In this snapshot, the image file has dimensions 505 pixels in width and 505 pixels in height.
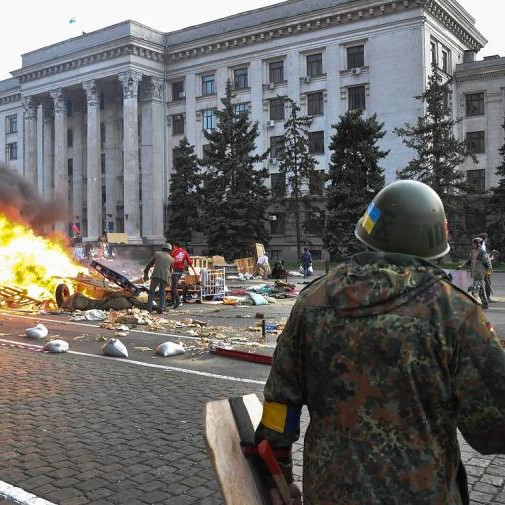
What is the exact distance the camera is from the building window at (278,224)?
49375mm

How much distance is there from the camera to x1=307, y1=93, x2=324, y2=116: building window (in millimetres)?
48844

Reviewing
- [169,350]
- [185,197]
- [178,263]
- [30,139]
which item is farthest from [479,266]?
[30,139]

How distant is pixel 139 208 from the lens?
57.0m

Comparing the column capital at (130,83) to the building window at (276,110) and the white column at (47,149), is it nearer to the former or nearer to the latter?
the building window at (276,110)

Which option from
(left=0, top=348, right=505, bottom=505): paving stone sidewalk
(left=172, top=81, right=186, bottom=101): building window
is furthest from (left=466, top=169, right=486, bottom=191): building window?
(left=0, top=348, right=505, bottom=505): paving stone sidewalk

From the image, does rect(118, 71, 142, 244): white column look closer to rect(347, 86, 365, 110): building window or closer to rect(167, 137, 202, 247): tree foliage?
rect(167, 137, 202, 247): tree foliage

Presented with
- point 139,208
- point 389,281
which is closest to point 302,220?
point 139,208

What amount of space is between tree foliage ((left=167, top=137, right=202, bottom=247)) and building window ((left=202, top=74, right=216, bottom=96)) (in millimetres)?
8482

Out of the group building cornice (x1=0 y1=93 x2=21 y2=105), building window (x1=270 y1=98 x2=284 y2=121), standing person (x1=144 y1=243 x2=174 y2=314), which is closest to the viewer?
standing person (x1=144 y1=243 x2=174 y2=314)

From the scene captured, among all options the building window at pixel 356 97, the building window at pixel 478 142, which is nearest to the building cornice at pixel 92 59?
the building window at pixel 356 97

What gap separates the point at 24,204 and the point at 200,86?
Answer: 4081cm

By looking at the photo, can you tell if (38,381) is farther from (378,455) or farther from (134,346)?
(378,455)

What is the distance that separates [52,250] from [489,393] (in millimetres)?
17000

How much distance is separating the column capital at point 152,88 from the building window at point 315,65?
16.1 meters
